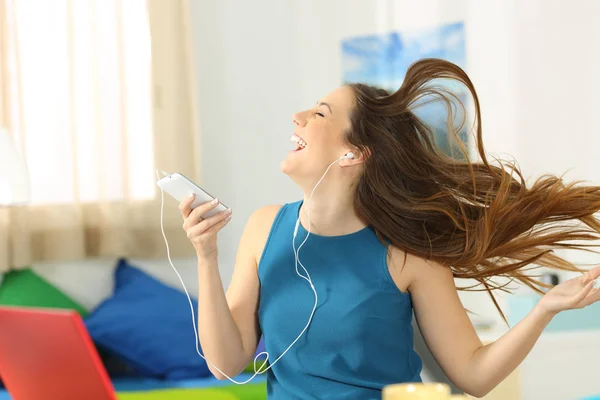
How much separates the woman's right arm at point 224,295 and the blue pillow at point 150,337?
51.3 inches

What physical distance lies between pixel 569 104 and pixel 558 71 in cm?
13

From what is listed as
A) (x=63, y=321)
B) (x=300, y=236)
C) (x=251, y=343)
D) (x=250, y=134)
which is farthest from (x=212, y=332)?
(x=250, y=134)

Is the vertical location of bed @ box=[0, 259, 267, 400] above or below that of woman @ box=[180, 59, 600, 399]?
below

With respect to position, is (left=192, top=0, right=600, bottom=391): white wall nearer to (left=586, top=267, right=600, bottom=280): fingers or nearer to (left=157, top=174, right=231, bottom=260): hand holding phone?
(left=586, top=267, right=600, bottom=280): fingers

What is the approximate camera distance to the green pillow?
3.30 metres

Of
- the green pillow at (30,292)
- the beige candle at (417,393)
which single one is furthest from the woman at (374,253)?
the green pillow at (30,292)

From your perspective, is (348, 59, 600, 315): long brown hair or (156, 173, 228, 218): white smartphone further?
(348, 59, 600, 315): long brown hair

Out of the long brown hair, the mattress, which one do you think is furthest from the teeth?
the mattress

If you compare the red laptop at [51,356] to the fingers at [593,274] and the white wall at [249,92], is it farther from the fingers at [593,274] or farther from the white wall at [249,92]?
the white wall at [249,92]

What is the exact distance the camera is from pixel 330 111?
189cm

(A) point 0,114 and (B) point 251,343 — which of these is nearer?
(B) point 251,343

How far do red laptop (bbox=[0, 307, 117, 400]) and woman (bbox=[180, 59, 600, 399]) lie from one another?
1.54ft

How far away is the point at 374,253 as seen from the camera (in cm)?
184

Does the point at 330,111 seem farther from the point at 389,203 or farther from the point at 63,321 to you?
the point at 63,321
